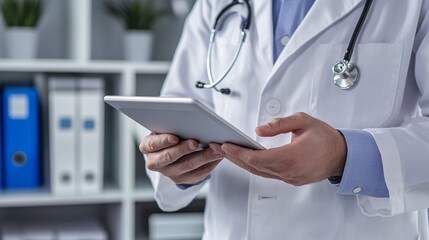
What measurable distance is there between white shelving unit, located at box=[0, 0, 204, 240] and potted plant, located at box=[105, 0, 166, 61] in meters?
0.06

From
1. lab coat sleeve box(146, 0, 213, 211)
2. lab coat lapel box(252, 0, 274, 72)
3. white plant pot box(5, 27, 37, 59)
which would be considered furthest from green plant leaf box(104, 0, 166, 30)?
lab coat lapel box(252, 0, 274, 72)

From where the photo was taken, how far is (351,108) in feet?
3.14

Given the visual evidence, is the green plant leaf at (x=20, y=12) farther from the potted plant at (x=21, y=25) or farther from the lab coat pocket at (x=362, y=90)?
the lab coat pocket at (x=362, y=90)

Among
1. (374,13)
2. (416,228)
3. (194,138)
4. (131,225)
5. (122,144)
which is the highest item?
(374,13)

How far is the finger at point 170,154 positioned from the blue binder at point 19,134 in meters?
0.98

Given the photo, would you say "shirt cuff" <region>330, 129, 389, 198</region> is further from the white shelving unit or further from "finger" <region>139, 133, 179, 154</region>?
the white shelving unit

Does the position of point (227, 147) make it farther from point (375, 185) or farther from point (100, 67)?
point (100, 67)

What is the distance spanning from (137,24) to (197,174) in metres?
1.14

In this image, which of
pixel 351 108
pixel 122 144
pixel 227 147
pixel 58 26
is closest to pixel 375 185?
pixel 351 108

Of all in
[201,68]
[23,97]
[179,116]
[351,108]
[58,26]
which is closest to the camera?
[179,116]

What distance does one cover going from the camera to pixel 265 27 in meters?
1.06

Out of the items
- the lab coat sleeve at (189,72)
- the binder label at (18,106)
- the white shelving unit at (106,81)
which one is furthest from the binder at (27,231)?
the lab coat sleeve at (189,72)

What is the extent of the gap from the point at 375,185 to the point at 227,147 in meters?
0.23

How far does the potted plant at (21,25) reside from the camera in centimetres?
190
